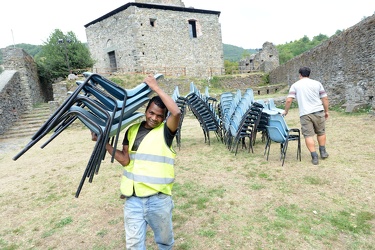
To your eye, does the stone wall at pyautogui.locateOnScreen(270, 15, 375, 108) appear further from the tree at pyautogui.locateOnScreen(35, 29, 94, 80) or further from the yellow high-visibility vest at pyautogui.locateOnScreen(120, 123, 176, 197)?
the tree at pyautogui.locateOnScreen(35, 29, 94, 80)

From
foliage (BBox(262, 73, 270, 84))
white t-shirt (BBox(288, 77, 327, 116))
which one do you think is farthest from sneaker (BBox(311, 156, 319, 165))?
foliage (BBox(262, 73, 270, 84))

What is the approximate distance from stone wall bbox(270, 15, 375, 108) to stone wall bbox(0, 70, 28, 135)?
14.2 m

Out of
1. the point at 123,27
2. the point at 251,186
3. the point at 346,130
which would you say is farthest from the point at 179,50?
the point at 251,186

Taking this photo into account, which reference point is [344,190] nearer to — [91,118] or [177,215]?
[177,215]

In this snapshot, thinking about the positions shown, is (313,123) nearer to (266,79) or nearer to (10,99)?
(10,99)

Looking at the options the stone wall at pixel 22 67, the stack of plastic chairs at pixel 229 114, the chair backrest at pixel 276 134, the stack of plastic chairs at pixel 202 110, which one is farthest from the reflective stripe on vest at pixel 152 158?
the stone wall at pixel 22 67

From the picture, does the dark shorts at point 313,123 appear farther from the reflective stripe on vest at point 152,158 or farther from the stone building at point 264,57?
the stone building at point 264,57

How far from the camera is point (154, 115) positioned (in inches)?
78.0

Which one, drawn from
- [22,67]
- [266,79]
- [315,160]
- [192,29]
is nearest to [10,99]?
[22,67]

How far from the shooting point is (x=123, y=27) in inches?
941

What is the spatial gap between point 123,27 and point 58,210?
23.2m

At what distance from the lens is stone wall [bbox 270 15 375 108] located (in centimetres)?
814

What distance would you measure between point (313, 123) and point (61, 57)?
1901 cm

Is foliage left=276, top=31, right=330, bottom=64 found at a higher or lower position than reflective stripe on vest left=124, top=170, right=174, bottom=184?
higher
